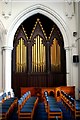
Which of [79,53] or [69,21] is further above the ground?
[69,21]

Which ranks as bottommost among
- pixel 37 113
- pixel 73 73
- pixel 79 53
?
A: pixel 37 113

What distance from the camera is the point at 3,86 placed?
42.2ft

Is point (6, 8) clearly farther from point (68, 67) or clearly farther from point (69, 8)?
point (68, 67)

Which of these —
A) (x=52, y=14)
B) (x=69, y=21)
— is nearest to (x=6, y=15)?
(x=52, y=14)

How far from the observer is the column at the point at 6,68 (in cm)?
1277

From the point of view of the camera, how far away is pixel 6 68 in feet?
42.1

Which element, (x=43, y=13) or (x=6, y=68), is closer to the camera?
(x=6, y=68)

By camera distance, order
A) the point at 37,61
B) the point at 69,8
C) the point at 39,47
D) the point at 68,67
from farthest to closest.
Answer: the point at 39,47
the point at 37,61
the point at 69,8
the point at 68,67

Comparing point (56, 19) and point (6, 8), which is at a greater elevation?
point (6, 8)

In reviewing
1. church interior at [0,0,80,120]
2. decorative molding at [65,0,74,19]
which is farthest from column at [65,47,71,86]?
decorative molding at [65,0,74,19]

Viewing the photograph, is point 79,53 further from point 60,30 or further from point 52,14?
point 52,14

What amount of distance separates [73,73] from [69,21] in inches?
116

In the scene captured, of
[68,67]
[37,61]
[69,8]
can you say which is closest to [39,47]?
[37,61]

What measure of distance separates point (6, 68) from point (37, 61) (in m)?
1.81
